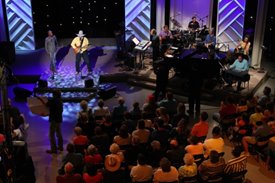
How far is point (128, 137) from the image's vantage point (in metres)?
8.44

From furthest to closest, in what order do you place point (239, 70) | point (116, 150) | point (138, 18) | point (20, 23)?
point (138, 18) → point (20, 23) → point (239, 70) → point (116, 150)

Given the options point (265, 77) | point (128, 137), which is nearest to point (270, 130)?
point (128, 137)

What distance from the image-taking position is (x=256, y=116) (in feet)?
31.8

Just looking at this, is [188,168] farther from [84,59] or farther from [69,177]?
[84,59]

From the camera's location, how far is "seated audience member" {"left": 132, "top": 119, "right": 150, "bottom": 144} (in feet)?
28.1

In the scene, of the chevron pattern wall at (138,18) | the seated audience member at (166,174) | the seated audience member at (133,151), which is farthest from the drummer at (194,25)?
the seated audience member at (166,174)

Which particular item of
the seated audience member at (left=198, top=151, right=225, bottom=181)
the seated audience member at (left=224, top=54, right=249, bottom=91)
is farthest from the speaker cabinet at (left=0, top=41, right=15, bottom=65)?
the seated audience member at (left=198, top=151, right=225, bottom=181)

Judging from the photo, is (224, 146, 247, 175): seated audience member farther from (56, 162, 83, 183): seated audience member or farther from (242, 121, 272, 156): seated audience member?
(56, 162, 83, 183): seated audience member

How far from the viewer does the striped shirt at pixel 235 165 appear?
306 inches

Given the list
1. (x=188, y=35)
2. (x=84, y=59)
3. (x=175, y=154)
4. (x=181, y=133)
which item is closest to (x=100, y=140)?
(x=175, y=154)

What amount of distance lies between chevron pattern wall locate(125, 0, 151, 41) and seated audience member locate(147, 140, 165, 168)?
30.8ft

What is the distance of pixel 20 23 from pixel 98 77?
14.8ft

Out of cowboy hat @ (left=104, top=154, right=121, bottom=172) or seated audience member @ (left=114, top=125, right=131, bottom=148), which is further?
seated audience member @ (left=114, top=125, right=131, bottom=148)

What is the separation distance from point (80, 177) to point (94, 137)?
1.24m
